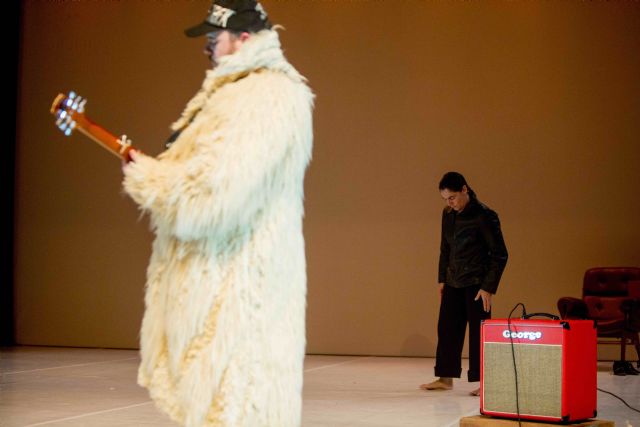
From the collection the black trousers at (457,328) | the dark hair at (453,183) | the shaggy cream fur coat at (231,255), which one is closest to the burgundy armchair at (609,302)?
the black trousers at (457,328)

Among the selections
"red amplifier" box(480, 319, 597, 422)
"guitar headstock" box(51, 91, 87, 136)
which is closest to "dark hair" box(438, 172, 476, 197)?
"red amplifier" box(480, 319, 597, 422)

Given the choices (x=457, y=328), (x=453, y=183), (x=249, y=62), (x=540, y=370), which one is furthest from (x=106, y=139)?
(x=457, y=328)

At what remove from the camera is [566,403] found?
12.7ft

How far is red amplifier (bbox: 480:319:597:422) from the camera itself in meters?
3.93

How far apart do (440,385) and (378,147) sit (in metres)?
2.96

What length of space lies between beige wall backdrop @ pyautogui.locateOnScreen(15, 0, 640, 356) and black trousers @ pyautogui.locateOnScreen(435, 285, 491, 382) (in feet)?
6.97

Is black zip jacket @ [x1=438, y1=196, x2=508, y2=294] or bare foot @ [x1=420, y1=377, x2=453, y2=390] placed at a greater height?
black zip jacket @ [x1=438, y1=196, x2=508, y2=294]

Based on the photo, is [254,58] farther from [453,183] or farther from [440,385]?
[440,385]

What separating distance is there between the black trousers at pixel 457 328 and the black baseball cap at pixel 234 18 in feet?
12.8

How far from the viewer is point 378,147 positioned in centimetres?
829

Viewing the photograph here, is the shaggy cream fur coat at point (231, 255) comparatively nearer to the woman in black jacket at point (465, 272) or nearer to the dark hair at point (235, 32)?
the dark hair at point (235, 32)

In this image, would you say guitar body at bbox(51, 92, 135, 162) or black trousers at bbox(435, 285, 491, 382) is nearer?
guitar body at bbox(51, 92, 135, 162)

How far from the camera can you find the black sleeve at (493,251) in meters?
5.68

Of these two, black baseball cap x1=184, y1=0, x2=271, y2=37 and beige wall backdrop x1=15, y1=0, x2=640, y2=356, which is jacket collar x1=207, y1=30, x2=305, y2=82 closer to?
black baseball cap x1=184, y1=0, x2=271, y2=37
